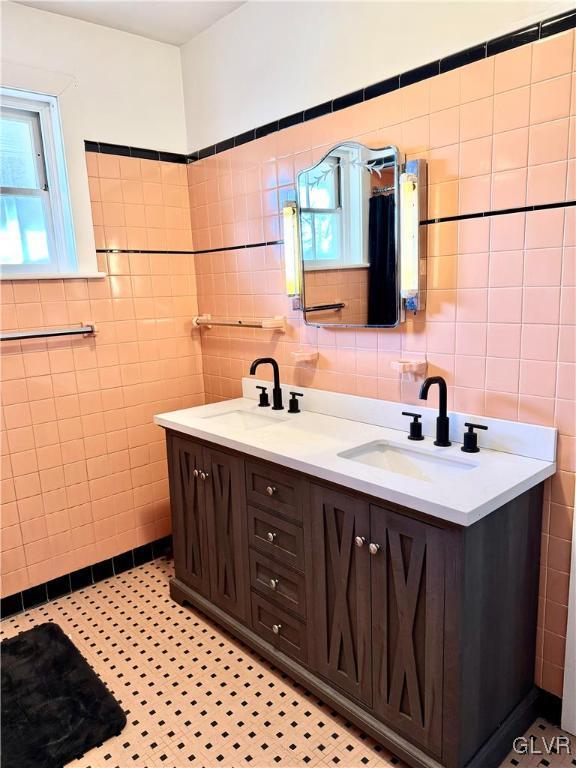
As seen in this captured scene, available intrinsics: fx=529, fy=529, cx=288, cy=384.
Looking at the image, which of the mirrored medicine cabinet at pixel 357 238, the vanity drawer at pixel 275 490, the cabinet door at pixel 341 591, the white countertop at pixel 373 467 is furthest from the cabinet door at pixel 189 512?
the mirrored medicine cabinet at pixel 357 238

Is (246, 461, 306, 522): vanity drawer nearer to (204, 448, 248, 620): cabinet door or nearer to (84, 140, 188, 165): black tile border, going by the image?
(204, 448, 248, 620): cabinet door

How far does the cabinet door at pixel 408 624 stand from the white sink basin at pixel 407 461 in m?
0.29

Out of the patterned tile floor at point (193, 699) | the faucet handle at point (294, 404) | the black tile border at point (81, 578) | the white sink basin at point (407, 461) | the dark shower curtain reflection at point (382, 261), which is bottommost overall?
the patterned tile floor at point (193, 699)

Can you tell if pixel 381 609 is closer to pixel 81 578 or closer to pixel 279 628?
pixel 279 628

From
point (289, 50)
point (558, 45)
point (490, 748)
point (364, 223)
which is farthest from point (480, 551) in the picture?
point (289, 50)

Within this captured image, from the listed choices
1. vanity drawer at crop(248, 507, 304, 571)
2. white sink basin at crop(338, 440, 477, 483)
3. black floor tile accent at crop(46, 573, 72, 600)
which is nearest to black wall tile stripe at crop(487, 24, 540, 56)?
white sink basin at crop(338, 440, 477, 483)

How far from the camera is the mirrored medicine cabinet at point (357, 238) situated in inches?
70.7

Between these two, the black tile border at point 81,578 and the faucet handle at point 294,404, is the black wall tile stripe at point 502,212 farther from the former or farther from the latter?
the black tile border at point 81,578

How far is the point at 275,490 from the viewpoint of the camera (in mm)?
1834

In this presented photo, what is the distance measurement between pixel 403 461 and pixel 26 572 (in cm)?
181

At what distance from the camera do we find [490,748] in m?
1.51

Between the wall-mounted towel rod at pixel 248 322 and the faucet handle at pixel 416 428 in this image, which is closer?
the faucet handle at pixel 416 428

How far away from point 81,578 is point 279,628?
121cm

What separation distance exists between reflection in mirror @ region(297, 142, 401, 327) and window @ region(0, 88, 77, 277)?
112 cm
